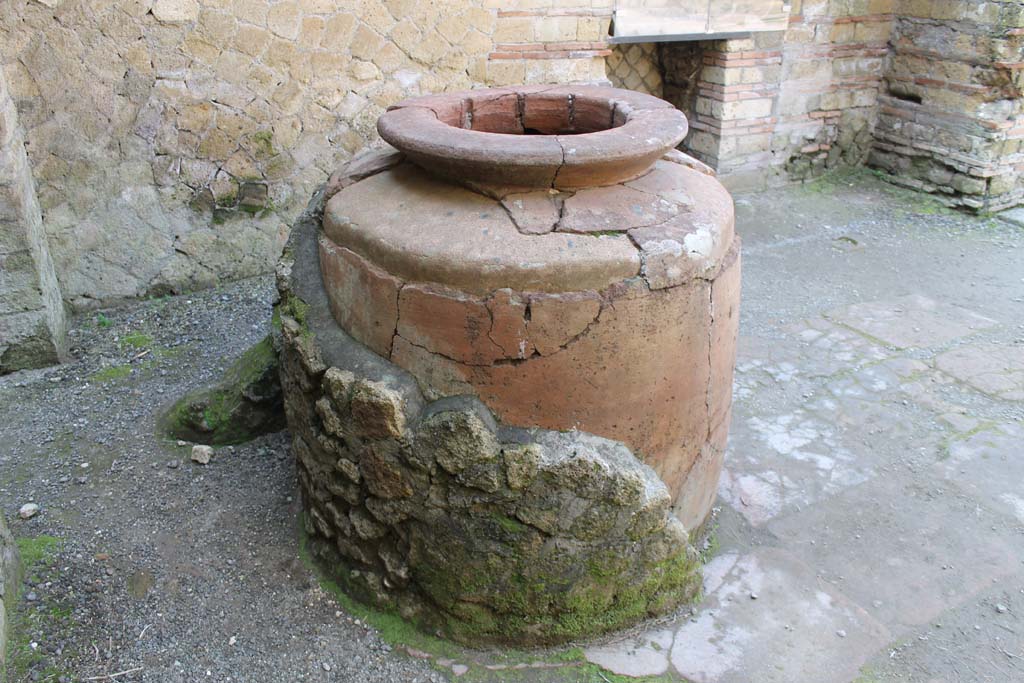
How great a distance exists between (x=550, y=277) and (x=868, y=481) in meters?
1.80

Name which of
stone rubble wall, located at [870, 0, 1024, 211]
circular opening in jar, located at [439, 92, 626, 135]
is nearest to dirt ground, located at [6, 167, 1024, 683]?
circular opening in jar, located at [439, 92, 626, 135]

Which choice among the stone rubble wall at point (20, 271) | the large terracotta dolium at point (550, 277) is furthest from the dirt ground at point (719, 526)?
the large terracotta dolium at point (550, 277)

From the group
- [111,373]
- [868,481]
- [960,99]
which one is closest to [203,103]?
[111,373]

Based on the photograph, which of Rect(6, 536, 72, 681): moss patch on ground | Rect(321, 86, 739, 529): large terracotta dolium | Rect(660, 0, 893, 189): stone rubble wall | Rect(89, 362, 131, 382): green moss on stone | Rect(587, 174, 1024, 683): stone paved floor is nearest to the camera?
Rect(321, 86, 739, 529): large terracotta dolium

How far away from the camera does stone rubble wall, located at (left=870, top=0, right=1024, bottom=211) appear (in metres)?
5.86

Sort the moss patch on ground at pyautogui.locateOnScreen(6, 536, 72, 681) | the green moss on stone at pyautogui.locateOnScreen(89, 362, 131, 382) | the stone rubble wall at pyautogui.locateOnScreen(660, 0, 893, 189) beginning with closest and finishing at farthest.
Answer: the moss patch on ground at pyautogui.locateOnScreen(6, 536, 72, 681) < the green moss on stone at pyautogui.locateOnScreen(89, 362, 131, 382) < the stone rubble wall at pyautogui.locateOnScreen(660, 0, 893, 189)

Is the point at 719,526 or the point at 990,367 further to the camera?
the point at 990,367

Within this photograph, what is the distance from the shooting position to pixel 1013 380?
3914 mm

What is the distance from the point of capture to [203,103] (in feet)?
14.3

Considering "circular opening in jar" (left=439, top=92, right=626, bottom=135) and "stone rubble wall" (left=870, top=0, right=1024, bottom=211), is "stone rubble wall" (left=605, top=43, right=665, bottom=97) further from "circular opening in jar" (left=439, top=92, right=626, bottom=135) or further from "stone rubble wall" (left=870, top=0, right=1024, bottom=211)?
"circular opening in jar" (left=439, top=92, right=626, bottom=135)

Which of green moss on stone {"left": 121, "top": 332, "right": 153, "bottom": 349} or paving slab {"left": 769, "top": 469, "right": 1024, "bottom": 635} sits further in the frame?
green moss on stone {"left": 121, "top": 332, "right": 153, "bottom": 349}

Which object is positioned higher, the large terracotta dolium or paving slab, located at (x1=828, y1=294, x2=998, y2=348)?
the large terracotta dolium

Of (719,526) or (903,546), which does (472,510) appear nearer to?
(719,526)

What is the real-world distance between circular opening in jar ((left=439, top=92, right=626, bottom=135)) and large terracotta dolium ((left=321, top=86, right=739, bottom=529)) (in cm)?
39
